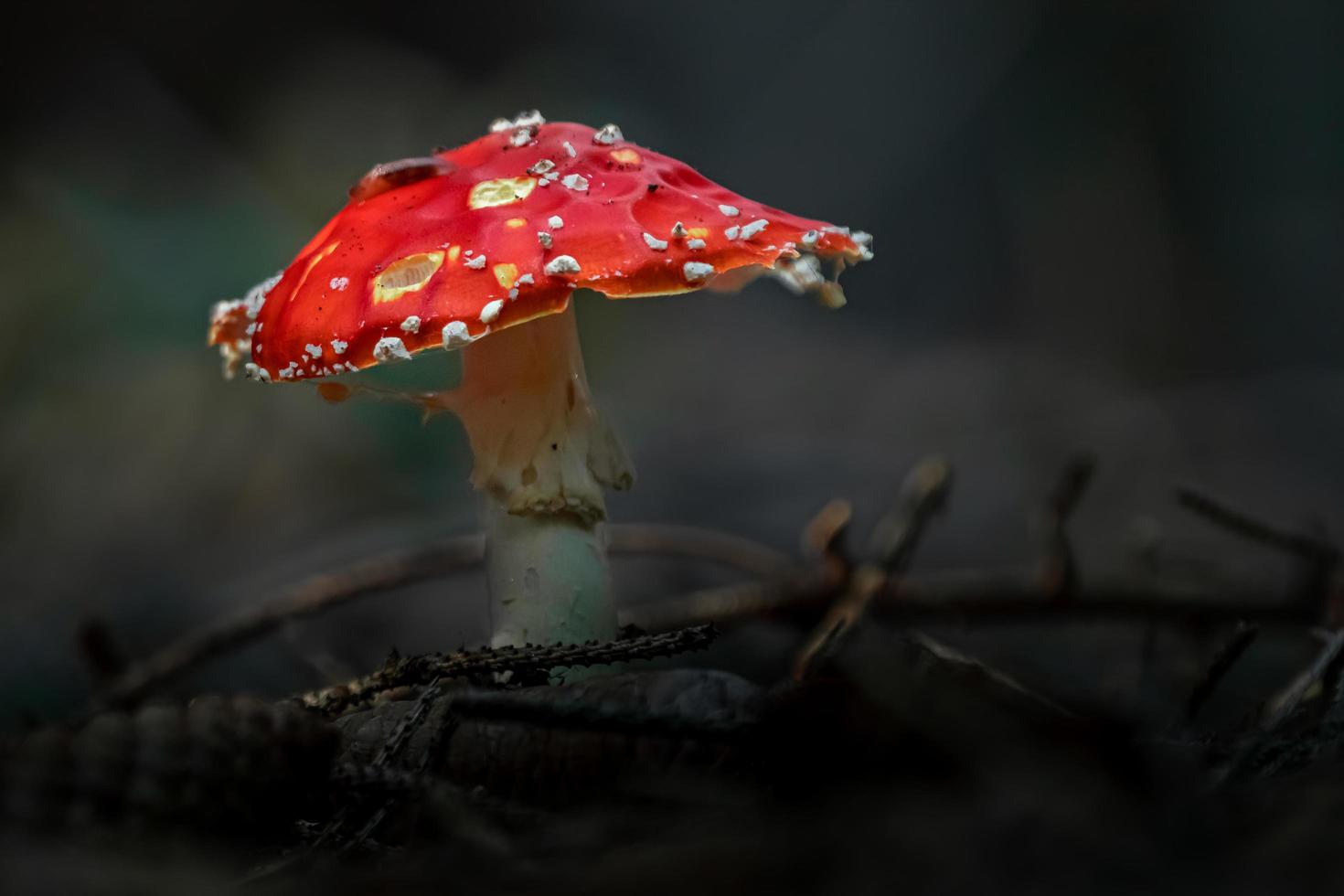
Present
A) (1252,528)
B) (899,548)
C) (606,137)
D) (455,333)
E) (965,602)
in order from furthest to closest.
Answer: (965,602), (899,548), (1252,528), (606,137), (455,333)

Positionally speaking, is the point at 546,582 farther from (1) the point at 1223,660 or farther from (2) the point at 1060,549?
(2) the point at 1060,549

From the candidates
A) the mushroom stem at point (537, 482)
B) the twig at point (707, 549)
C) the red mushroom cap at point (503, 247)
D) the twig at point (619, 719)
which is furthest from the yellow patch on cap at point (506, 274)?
the twig at point (707, 549)

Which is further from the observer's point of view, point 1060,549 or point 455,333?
point 1060,549

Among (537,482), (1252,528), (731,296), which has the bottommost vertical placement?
(1252,528)

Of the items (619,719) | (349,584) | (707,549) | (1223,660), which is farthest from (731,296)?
(619,719)

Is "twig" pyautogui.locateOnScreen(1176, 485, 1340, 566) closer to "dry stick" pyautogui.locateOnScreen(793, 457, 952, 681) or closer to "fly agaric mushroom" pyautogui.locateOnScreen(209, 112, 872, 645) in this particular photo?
"dry stick" pyautogui.locateOnScreen(793, 457, 952, 681)

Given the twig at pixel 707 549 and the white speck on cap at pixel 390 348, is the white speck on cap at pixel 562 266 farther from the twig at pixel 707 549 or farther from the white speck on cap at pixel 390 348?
the twig at pixel 707 549

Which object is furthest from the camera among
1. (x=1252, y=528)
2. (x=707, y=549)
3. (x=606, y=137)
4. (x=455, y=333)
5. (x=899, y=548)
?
(x=707, y=549)

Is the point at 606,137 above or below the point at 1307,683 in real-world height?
above
